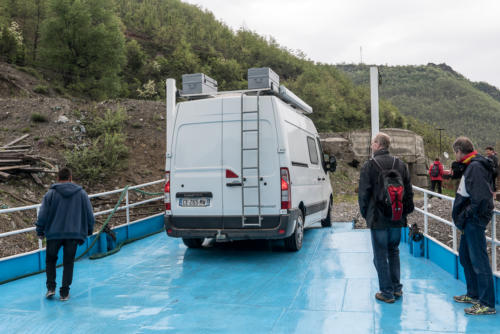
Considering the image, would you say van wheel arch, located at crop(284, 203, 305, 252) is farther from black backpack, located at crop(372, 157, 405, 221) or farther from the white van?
black backpack, located at crop(372, 157, 405, 221)

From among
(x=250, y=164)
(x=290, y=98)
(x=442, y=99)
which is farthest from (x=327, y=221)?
(x=442, y=99)

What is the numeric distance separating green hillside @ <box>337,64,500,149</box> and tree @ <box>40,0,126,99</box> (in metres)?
61.2

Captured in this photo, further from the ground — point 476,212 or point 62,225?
point 476,212

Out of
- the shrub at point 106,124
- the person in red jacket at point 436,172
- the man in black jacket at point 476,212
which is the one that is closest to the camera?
the man in black jacket at point 476,212

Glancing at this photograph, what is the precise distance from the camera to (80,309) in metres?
4.99

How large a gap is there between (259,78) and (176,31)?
205ft

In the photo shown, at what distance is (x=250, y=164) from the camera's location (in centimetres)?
695

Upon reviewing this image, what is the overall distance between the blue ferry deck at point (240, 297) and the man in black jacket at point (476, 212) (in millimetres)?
260

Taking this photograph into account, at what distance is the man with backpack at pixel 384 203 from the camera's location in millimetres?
4812

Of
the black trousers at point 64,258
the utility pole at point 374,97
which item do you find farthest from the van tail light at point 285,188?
the utility pole at point 374,97

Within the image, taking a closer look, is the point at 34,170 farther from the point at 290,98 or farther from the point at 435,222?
the point at 435,222

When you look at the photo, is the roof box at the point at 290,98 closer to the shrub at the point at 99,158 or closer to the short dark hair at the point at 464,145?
the short dark hair at the point at 464,145

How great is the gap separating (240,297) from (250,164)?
2.31m

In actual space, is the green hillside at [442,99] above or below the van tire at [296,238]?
above
